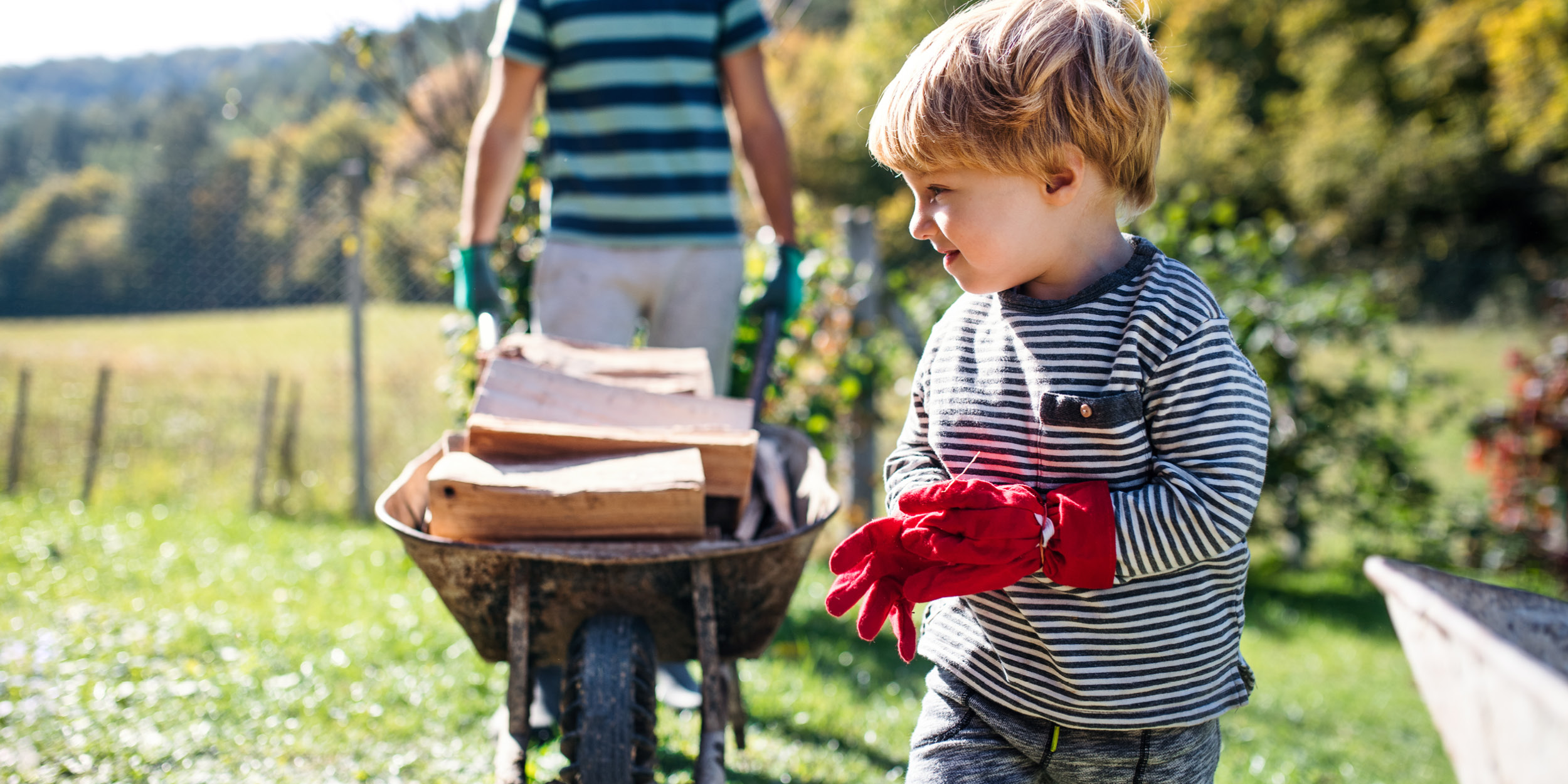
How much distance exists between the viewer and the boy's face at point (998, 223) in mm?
1311

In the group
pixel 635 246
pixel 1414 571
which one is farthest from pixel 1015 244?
pixel 635 246

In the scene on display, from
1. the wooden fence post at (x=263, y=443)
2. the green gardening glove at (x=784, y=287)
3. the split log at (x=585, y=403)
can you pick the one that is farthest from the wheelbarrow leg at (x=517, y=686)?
the wooden fence post at (x=263, y=443)

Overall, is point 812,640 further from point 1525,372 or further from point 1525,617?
point 1525,372

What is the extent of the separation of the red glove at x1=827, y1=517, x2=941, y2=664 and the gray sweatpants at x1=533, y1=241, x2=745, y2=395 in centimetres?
147

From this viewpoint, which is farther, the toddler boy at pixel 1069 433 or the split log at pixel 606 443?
the split log at pixel 606 443

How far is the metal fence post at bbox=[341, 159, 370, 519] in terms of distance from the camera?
5.57 metres

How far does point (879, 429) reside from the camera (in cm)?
504

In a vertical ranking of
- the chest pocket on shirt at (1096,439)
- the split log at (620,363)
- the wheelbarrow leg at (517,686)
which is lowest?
the wheelbarrow leg at (517,686)

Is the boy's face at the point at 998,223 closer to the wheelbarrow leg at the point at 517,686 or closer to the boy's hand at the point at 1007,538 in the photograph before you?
the boy's hand at the point at 1007,538

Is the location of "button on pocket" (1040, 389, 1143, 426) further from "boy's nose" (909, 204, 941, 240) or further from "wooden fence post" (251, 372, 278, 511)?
"wooden fence post" (251, 372, 278, 511)

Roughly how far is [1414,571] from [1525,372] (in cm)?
454

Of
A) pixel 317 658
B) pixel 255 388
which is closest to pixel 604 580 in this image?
pixel 317 658

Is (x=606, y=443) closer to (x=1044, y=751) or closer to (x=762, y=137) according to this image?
(x=1044, y=751)

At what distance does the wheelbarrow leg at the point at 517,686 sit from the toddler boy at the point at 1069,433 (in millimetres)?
660
